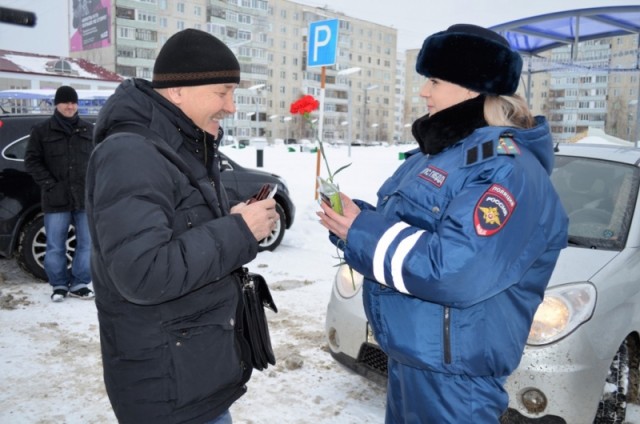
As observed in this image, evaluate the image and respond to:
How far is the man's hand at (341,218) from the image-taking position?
1809 mm

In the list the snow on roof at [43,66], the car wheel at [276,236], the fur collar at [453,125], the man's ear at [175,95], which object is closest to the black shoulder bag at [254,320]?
the man's ear at [175,95]

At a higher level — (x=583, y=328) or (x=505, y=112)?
(x=505, y=112)

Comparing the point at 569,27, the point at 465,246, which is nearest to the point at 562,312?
the point at 465,246

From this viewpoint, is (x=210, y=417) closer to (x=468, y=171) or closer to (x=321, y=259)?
(x=468, y=171)

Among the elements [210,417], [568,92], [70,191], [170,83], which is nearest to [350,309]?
[210,417]

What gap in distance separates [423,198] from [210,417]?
3.28 feet

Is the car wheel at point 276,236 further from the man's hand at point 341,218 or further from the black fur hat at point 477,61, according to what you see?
the black fur hat at point 477,61

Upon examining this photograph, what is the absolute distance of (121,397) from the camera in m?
1.73

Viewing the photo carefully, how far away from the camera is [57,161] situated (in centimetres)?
545

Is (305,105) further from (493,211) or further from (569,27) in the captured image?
(569,27)

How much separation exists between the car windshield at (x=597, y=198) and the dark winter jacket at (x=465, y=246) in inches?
77.0

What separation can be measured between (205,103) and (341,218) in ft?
2.00

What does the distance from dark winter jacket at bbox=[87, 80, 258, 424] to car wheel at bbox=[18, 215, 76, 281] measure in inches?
190

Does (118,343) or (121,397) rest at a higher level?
(118,343)
